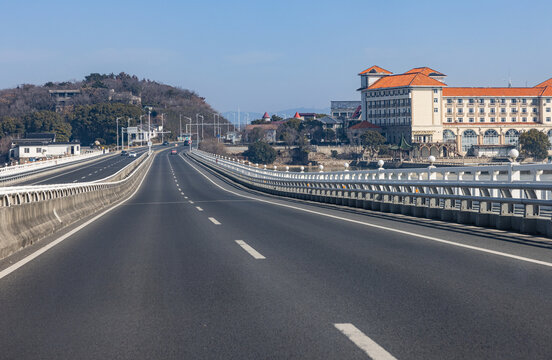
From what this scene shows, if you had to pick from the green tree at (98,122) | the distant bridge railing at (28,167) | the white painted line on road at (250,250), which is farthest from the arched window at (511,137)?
the white painted line on road at (250,250)

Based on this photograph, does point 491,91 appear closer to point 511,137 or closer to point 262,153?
point 511,137

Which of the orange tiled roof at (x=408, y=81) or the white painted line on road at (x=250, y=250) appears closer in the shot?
the white painted line on road at (x=250, y=250)

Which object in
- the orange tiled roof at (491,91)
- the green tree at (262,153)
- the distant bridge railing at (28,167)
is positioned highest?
the orange tiled roof at (491,91)

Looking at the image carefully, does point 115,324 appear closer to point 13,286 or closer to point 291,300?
point 291,300

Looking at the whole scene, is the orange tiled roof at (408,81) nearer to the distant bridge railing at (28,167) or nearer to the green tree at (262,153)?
the green tree at (262,153)

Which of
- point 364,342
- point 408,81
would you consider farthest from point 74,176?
point 408,81

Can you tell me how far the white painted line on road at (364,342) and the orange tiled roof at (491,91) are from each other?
157 meters

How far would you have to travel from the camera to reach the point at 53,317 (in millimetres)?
6598

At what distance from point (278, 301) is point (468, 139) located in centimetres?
15350

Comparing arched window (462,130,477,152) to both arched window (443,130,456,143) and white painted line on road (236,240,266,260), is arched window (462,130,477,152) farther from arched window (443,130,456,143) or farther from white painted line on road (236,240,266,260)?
white painted line on road (236,240,266,260)

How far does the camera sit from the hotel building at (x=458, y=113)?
150m

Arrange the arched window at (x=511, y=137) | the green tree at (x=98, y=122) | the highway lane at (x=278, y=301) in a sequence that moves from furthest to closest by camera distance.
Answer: the green tree at (x=98, y=122), the arched window at (x=511, y=137), the highway lane at (x=278, y=301)

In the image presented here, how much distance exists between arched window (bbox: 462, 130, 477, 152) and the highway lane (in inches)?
5748

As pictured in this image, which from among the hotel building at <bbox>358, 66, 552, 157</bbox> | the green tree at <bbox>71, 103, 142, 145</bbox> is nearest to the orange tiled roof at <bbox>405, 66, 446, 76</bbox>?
the hotel building at <bbox>358, 66, 552, 157</bbox>
